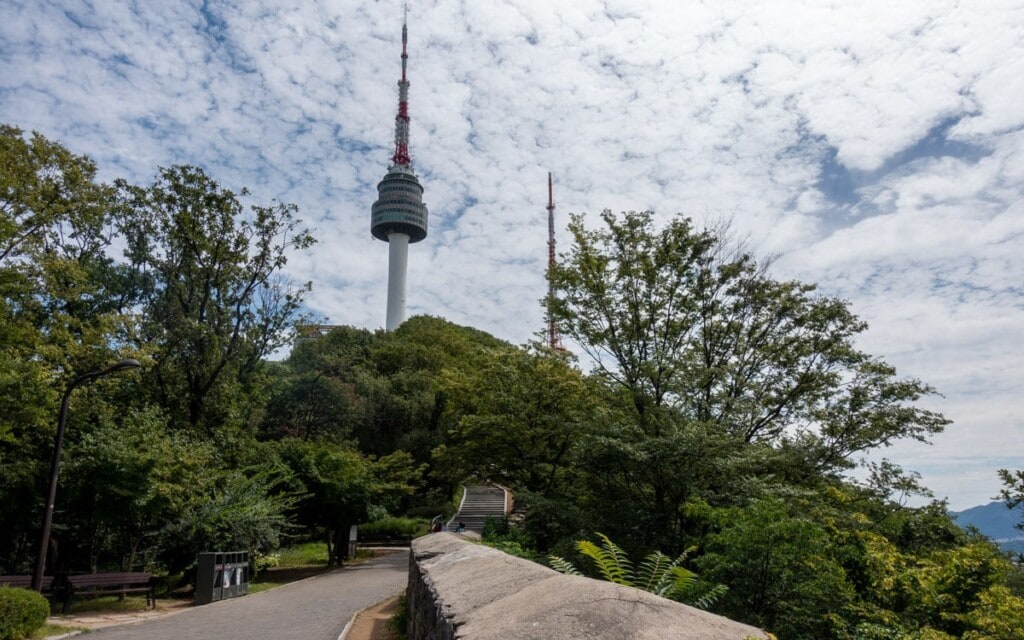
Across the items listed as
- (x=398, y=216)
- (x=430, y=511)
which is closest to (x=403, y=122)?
(x=398, y=216)

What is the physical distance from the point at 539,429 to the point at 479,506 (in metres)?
18.0

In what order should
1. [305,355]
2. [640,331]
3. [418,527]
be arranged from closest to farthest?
[640,331], [418,527], [305,355]

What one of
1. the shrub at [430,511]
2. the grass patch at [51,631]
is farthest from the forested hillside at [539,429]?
the shrub at [430,511]

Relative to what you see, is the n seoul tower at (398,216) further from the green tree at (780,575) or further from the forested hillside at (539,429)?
the green tree at (780,575)

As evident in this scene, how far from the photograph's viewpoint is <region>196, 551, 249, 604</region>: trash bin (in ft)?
49.4

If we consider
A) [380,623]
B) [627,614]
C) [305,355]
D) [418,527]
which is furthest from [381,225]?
[627,614]

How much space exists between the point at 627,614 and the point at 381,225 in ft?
320

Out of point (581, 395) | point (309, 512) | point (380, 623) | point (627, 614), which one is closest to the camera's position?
point (627, 614)

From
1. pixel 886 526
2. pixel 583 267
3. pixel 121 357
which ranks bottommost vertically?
pixel 886 526

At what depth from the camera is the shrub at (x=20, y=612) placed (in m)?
9.62

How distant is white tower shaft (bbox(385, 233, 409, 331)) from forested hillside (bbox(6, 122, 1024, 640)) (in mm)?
68398

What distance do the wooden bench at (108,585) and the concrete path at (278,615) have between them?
4.59ft

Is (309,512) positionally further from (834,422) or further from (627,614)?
(627,614)

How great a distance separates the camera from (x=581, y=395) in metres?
19.3
